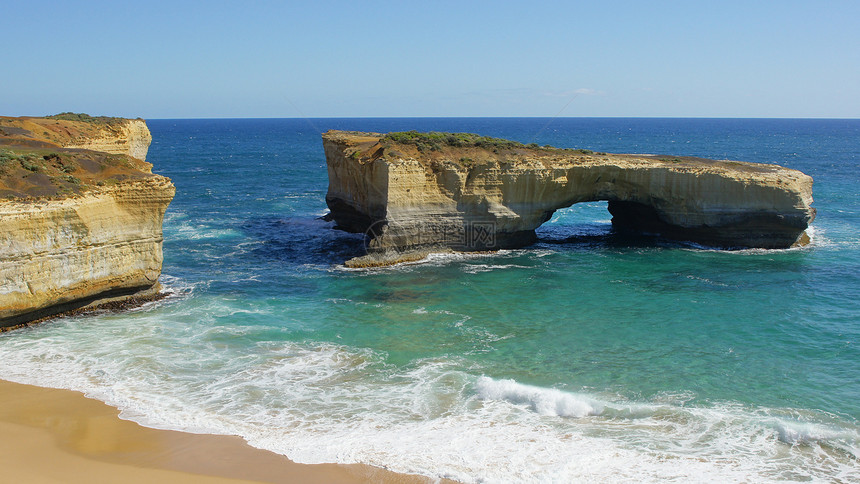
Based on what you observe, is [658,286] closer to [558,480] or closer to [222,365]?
[558,480]

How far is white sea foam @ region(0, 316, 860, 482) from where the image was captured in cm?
1362

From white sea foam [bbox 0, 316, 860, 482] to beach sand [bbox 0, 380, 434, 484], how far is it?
1.42 feet

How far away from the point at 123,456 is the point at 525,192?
23176 millimetres

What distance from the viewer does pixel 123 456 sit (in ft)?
44.9

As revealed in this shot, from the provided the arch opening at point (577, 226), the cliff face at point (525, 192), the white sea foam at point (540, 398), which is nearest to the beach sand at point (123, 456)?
the white sea foam at point (540, 398)

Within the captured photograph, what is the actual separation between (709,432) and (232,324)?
15341mm

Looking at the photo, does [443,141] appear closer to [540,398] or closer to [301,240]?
[301,240]

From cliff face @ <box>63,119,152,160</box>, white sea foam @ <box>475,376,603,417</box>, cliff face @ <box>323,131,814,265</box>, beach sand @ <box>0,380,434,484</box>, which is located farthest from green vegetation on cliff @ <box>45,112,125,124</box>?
white sea foam @ <box>475,376,603,417</box>

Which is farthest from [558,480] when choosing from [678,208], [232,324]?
[678,208]

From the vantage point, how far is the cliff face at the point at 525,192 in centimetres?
3070

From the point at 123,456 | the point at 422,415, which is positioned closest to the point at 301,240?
the point at 422,415

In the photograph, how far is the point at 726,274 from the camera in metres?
28.3

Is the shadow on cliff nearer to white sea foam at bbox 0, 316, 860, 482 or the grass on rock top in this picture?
the grass on rock top

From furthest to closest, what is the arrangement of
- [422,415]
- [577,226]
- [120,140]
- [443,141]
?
[577,226], [120,140], [443,141], [422,415]
